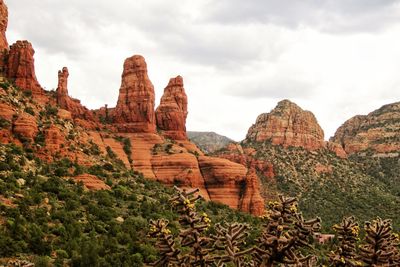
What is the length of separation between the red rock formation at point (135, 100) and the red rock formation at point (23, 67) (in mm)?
20699

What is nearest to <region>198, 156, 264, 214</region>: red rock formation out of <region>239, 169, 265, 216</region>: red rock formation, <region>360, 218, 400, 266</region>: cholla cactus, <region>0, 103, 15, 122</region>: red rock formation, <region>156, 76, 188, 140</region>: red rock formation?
<region>239, 169, 265, 216</region>: red rock formation

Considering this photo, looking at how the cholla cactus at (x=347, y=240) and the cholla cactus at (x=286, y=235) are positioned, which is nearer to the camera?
the cholla cactus at (x=286, y=235)

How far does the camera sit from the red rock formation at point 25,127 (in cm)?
6188

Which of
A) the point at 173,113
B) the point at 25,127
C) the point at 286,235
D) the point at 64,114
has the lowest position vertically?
the point at 286,235

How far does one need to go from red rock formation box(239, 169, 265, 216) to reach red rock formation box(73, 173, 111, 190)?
103 ft

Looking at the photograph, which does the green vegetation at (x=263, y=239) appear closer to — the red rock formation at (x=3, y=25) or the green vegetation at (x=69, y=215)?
the green vegetation at (x=69, y=215)

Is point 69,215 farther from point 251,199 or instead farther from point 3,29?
point 3,29

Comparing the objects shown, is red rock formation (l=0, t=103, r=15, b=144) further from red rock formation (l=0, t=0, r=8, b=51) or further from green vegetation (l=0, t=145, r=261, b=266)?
red rock formation (l=0, t=0, r=8, b=51)

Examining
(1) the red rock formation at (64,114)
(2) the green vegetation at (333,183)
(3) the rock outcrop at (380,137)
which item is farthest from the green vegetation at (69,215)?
(3) the rock outcrop at (380,137)

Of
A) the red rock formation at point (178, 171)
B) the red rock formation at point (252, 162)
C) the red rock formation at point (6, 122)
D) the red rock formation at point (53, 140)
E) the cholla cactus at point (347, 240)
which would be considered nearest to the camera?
the cholla cactus at point (347, 240)

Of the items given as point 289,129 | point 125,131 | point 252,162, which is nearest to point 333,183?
point 252,162

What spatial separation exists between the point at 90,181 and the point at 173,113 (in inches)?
1723

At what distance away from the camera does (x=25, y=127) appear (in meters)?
62.5

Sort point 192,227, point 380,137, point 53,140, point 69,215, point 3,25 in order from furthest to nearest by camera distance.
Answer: point 380,137 < point 3,25 < point 53,140 < point 69,215 < point 192,227
